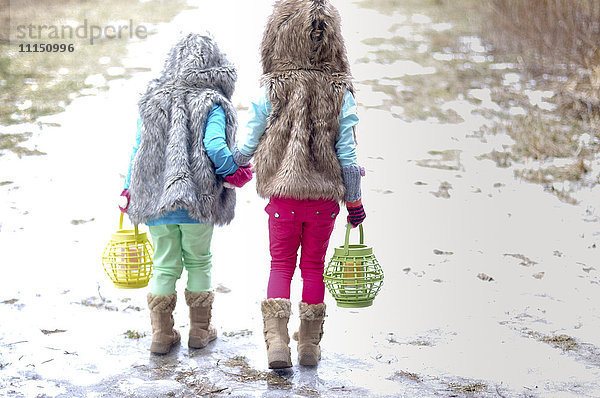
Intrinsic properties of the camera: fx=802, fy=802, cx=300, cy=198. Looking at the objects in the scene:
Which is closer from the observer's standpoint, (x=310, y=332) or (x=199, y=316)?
(x=310, y=332)

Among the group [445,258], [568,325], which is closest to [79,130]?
[445,258]

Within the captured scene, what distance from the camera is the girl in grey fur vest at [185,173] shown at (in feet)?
12.5

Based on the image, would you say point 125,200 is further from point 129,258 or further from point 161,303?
point 161,303

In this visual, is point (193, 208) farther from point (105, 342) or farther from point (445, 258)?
point (445, 258)

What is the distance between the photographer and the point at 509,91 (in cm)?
945

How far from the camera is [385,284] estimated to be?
5.05m

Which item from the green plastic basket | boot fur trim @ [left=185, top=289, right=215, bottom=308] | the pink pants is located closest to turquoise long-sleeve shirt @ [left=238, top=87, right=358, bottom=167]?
the pink pants

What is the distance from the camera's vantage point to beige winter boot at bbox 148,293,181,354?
3877 millimetres

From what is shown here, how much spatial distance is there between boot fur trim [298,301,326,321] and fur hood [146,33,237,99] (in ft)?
3.73

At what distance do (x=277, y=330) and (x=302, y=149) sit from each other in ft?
2.80

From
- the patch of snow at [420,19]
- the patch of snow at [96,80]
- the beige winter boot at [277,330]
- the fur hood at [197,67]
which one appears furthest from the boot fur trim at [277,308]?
the patch of snow at [420,19]

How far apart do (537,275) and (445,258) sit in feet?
2.07

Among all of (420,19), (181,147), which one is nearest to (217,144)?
(181,147)

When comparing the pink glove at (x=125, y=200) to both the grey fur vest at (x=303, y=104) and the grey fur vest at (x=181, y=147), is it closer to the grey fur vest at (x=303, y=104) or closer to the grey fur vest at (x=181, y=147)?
the grey fur vest at (x=181, y=147)
